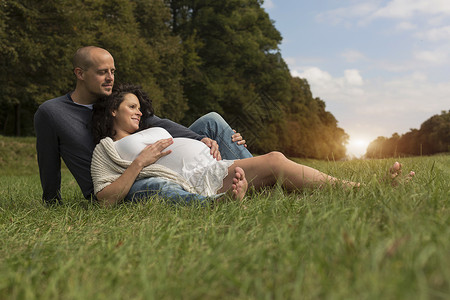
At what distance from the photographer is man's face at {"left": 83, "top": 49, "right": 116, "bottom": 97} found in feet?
13.5

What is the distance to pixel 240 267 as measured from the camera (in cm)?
156

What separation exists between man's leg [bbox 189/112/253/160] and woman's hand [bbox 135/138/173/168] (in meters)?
0.88

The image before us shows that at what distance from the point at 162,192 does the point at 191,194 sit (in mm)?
299

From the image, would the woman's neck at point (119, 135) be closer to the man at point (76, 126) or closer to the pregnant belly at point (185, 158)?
the man at point (76, 126)

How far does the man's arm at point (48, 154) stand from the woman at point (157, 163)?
0.49 m

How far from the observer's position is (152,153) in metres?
3.71

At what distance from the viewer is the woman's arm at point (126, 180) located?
3562 mm

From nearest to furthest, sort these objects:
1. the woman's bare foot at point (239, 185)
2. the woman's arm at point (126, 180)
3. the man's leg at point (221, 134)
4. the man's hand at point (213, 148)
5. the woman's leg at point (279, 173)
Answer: the woman's bare foot at point (239, 185) → the woman's leg at point (279, 173) → the woman's arm at point (126, 180) → the man's hand at point (213, 148) → the man's leg at point (221, 134)

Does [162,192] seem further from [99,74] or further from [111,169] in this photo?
[99,74]

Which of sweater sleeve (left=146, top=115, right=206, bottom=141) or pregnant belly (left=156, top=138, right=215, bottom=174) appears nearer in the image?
pregnant belly (left=156, top=138, right=215, bottom=174)

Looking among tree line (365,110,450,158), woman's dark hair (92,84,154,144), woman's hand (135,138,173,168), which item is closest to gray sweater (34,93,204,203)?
woman's dark hair (92,84,154,144)

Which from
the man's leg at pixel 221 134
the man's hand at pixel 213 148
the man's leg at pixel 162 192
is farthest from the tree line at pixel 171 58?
the man's leg at pixel 162 192

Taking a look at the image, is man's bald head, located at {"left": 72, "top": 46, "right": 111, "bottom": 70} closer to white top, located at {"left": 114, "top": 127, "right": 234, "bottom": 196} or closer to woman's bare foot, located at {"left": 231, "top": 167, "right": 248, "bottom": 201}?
white top, located at {"left": 114, "top": 127, "right": 234, "bottom": 196}

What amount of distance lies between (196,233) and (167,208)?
1.01 m
